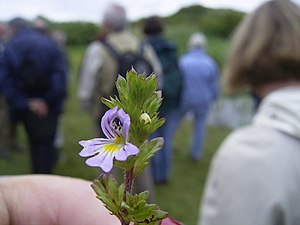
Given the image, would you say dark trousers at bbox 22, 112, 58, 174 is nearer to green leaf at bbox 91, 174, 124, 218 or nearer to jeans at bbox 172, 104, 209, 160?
jeans at bbox 172, 104, 209, 160

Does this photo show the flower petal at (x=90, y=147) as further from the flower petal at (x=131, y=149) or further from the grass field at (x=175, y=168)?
the grass field at (x=175, y=168)

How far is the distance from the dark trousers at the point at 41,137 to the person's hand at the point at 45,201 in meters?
3.71

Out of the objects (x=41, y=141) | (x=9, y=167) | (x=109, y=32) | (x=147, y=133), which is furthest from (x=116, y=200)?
(x=9, y=167)

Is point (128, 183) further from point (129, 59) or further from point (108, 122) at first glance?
point (129, 59)

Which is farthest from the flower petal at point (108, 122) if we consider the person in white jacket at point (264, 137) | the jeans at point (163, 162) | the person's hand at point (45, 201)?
the jeans at point (163, 162)

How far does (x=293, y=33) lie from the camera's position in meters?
2.03

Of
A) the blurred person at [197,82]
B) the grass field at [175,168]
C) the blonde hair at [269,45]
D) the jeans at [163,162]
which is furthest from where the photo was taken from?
the blurred person at [197,82]

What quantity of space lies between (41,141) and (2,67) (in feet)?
2.28

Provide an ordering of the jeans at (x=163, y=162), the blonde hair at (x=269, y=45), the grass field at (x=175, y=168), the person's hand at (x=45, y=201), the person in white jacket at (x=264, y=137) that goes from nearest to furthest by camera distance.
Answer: the person's hand at (x=45, y=201), the person in white jacket at (x=264, y=137), the blonde hair at (x=269, y=45), the grass field at (x=175, y=168), the jeans at (x=163, y=162)

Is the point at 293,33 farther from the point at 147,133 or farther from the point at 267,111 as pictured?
the point at 147,133

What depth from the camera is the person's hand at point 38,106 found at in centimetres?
428

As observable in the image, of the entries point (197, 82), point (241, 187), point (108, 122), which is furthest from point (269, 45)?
point (197, 82)

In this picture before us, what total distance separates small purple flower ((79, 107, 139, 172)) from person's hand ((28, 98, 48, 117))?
154 inches

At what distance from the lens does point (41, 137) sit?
4512 mm
